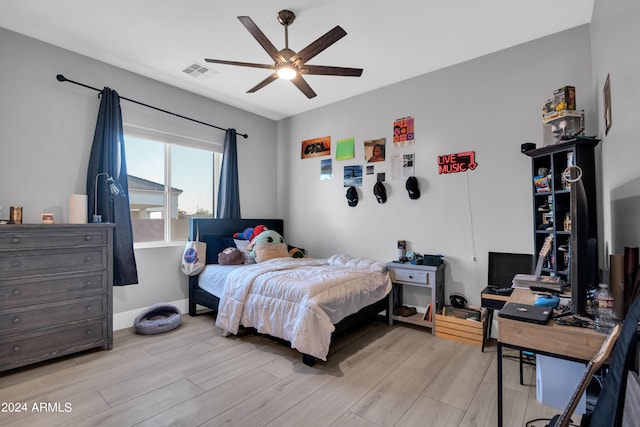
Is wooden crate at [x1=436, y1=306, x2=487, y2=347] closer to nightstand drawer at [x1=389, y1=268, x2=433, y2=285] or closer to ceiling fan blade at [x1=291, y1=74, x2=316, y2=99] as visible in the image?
nightstand drawer at [x1=389, y1=268, x2=433, y2=285]

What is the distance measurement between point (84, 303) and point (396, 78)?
3984 millimetres

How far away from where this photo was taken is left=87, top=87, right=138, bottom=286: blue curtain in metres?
3.14

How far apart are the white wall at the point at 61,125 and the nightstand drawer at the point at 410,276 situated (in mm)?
2658

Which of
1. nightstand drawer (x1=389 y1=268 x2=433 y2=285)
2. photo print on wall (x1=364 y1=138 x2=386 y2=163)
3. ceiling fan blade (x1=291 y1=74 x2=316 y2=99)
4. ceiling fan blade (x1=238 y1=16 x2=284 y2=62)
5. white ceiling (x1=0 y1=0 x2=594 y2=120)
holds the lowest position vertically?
nightstand drawer (x1=389 y1=268 x2=433 y2=285)

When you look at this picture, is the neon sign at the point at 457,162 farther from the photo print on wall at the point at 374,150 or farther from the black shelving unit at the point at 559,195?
the photo print on wall at the point at 374,150

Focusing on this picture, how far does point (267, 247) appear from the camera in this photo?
13.0ft

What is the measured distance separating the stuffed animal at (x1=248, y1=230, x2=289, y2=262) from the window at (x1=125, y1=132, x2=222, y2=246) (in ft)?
3.07

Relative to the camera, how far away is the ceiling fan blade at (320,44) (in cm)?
204

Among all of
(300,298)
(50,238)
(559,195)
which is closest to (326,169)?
(300,298)

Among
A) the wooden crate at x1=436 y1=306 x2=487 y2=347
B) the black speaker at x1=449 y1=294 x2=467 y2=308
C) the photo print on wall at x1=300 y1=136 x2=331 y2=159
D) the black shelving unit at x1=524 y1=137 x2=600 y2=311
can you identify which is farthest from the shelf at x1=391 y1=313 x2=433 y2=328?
the photo print on wall at x1=300 y1=136 x2=331 y2=159

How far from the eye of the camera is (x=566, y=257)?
2.41 metres

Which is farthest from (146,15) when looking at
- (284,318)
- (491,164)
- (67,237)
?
(491,164)

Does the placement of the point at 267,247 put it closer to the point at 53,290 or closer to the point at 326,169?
the point at 326,169

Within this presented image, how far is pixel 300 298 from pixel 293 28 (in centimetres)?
236
